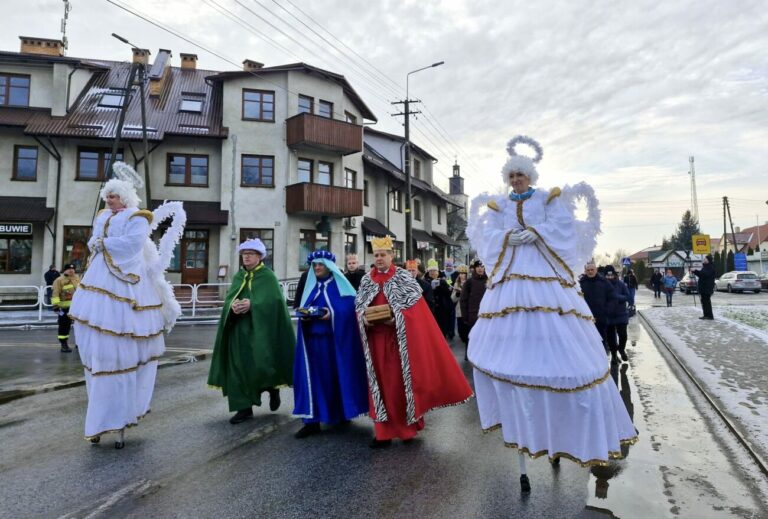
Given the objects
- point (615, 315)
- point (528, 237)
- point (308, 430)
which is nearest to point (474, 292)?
point (615, 315)

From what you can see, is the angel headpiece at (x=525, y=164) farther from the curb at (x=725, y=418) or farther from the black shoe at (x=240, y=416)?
the black shoe at (x=240, y=416)

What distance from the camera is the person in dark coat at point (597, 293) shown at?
8.31 metres

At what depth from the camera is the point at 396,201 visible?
3120 centimetres

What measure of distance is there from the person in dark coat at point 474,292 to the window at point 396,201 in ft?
68.9

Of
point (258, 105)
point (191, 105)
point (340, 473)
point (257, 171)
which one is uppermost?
point (191, 105)

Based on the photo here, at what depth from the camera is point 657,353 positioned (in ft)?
32.4

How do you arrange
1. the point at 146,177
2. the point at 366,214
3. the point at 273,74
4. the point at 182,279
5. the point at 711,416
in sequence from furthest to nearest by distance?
the point at 366,214 < the point at 273,74 < the point at 182,279 < the point at 146,177 < the point at 711,416

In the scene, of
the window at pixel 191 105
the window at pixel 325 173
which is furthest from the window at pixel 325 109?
the window at pixel 191 105

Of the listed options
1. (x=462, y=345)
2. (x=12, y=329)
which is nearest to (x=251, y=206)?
(x=12, y=329)

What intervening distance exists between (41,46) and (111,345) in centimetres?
2690

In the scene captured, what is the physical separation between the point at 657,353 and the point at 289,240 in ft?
54.5

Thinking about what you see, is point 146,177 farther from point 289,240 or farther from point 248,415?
point 248,415

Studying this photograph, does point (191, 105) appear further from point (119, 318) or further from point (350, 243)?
point (119, 318)

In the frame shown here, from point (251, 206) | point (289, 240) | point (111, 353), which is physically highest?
point (251, 206)
